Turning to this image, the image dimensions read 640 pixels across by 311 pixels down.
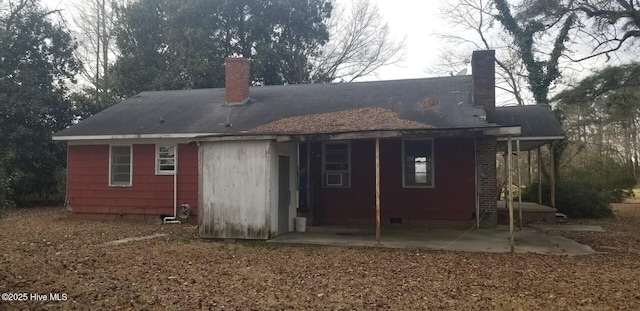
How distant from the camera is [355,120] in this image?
12305mm

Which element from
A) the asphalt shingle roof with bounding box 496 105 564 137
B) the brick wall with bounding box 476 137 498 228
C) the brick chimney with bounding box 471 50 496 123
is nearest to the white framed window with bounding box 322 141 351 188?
the brick wall with bounding box 476 137 498 228

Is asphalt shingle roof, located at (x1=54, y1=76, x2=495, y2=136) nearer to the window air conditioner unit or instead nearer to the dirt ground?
the window air conditioner unit

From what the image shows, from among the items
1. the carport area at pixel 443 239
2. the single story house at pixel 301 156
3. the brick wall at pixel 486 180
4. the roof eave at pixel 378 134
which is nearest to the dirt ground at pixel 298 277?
the carport area at pixel 443 239

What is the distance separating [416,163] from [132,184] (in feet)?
28.0

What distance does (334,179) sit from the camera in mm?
13617

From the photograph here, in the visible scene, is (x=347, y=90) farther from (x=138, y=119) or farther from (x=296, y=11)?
(x=296, y=11)

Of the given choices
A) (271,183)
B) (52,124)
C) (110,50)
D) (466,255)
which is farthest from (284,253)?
(110,50)

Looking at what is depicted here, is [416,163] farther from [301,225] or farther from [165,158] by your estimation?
[165,158]

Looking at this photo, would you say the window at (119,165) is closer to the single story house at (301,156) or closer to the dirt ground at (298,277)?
the single story house at (301,156)

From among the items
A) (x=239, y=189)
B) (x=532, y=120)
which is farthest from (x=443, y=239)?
(x=532, y=120)

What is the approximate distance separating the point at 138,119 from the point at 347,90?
6902 mm

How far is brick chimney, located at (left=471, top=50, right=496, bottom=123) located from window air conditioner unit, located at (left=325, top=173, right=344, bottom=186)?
→ 13.5ft

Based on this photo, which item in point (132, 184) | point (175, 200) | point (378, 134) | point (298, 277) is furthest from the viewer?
point (132, 184)

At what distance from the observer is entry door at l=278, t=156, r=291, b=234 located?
36.5 ft
